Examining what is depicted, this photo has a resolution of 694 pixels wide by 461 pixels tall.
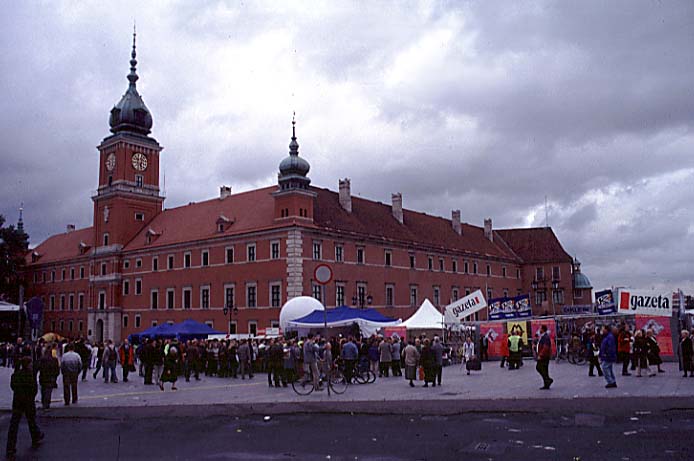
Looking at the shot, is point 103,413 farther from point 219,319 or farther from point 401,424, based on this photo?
point 219,319

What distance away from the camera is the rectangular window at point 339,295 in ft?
173

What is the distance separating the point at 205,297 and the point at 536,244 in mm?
44315

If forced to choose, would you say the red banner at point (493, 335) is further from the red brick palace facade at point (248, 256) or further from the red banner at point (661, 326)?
the red brick palace facade at point (248, 256)

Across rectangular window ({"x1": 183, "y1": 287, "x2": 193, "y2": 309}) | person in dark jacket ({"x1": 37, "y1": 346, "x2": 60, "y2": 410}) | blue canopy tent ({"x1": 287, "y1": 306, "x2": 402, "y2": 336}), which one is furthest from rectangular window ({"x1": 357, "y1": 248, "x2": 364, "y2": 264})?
person in dark jacket ({"x1": 37, "y1": 346, "x2": 60, "y2": 410})

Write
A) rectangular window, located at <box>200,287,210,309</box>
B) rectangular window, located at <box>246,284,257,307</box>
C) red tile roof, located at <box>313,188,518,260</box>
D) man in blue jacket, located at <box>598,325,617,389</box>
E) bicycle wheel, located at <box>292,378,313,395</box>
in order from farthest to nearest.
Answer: red tile roof, located at <box>313,188,518,260</box> < rectangular window, located at <box>200,287,210,309</box> < rectangular window, located at <box>246,284,257,307</box> < bicycle wheel, located at <box>292,378,313,395</box> < man in blue jacket, located at <box>598,325,617,389</box>

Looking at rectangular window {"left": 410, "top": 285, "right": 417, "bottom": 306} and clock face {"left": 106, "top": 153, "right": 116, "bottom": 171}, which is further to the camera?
clock face {"left": 106, "top": 153, "right": 116, "bottom": 171}

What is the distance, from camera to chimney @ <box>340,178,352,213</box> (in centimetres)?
5981

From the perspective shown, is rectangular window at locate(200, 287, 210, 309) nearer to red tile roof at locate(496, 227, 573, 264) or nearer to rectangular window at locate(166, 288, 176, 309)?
rectangular window at locate(166, 288, 176, 309)

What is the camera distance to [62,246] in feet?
268

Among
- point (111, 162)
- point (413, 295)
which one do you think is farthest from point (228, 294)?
point (111, 162)

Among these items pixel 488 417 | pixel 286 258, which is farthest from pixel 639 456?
pixel 286 258

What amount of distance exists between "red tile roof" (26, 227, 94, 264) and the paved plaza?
56314 mm

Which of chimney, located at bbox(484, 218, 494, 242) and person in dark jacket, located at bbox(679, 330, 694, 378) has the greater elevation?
chimney, located at bbox(484, 218, 494, 242)

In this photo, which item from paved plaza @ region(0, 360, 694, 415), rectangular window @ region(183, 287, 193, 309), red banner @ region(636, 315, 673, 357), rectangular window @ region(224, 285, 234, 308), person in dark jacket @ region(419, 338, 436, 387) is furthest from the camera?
rectangular window @ region(183, 287, 193, 309)
